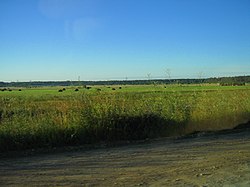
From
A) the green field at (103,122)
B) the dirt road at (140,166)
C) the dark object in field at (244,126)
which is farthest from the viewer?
the dark object in field at (244,126)

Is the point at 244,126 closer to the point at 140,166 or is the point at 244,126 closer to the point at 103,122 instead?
the point at 103,122

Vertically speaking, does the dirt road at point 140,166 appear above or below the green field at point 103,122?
below

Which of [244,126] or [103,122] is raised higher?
[103,122]

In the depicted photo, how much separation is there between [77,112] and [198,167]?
233 inches

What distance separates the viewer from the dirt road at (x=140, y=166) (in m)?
7.72

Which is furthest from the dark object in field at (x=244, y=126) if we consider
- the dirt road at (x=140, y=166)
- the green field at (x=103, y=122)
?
the dirt road at (x=140, y=166)

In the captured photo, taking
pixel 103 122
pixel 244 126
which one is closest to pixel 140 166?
pixel 103 122

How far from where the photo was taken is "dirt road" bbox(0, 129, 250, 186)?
7723mm

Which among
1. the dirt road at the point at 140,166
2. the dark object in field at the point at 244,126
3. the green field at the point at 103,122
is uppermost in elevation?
the green field at the point at 103,122

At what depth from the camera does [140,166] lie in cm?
906

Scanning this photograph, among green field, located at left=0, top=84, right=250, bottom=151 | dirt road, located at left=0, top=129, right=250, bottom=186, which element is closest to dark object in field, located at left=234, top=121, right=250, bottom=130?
green field, located at left=0, top=84, right=250, bottom=151

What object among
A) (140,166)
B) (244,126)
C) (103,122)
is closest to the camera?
(140,166)

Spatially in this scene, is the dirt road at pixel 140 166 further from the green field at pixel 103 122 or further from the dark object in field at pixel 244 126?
the dark object in field at pixel 244 126

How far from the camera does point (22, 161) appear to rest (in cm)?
995
